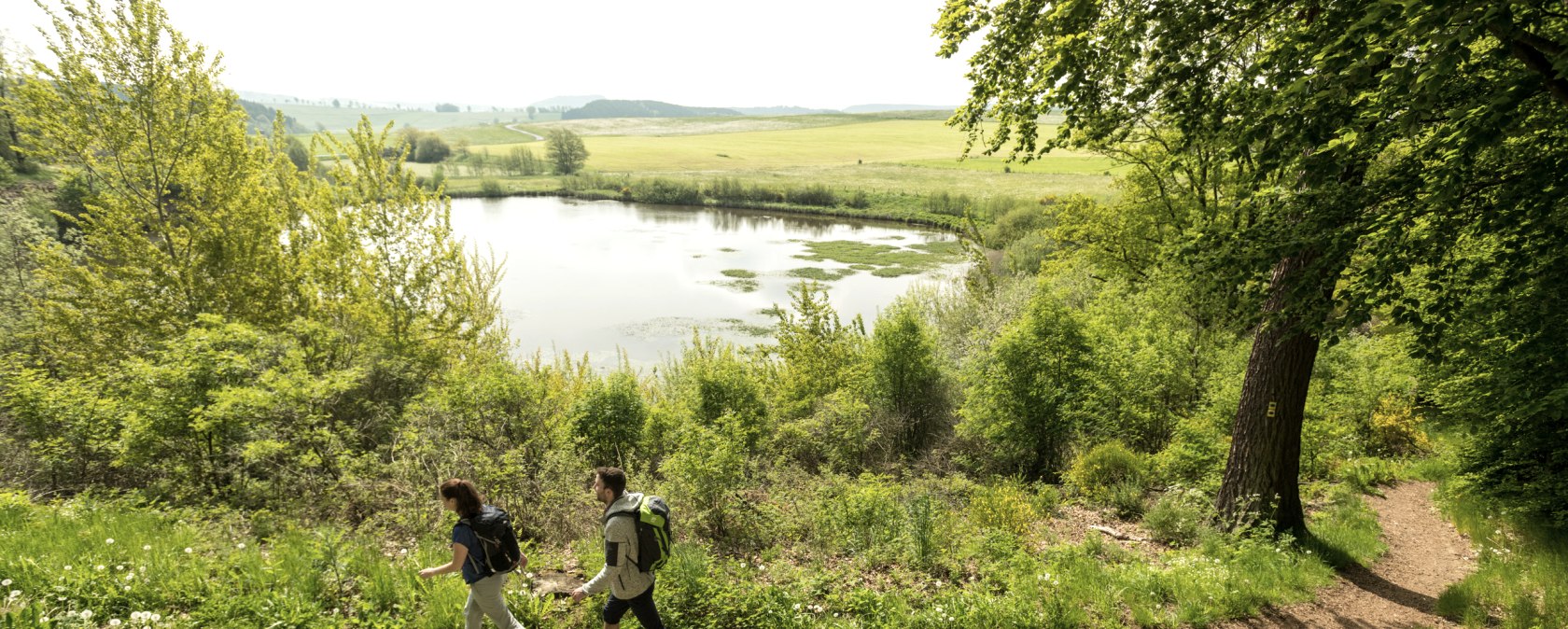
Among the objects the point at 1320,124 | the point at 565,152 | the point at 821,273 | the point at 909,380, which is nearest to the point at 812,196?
the point at 821,273

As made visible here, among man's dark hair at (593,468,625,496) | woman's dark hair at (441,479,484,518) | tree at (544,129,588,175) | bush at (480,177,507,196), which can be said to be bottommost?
woman's dark hair at (441,479,484,518)

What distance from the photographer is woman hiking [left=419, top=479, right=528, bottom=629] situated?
195 inches

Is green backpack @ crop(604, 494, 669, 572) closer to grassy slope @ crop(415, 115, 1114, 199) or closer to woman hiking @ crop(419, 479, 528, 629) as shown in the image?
woman hiking @ crop(419, 479, 528, 629)

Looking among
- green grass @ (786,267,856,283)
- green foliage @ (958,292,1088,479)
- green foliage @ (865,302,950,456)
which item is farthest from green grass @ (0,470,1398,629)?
green grass @ (786,267,856,283)

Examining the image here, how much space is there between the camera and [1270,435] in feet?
23.4

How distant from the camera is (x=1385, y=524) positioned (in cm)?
831

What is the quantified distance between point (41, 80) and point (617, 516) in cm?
1461

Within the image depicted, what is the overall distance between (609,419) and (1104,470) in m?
8.24

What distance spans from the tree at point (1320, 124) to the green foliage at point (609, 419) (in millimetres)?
7616

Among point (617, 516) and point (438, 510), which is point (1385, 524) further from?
point (438, 510)

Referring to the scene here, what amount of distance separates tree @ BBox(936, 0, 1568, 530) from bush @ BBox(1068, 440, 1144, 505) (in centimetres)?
231

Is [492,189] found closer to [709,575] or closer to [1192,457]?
[709,575]

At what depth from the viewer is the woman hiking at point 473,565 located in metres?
4.95

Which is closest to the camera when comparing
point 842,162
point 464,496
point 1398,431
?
point 464,496
